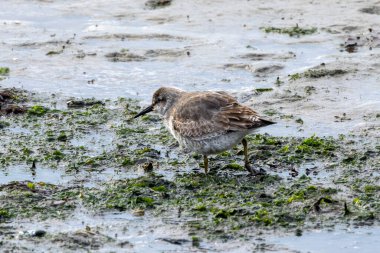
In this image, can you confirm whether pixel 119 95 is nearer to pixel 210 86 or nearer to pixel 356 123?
pixel 210 86

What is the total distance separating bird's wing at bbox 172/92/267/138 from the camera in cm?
1055

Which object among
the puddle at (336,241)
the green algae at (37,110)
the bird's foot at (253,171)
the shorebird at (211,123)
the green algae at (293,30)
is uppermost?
the green algae at (293,30)

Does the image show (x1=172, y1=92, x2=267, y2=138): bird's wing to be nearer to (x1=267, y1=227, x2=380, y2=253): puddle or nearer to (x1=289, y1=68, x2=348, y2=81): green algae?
(x1=267, y1=227, x2=380, y2=253): puddle

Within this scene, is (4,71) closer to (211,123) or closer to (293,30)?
(293,30)

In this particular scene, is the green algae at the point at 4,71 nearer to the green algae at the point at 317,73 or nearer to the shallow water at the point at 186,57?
the shallow water at the point at 186,57

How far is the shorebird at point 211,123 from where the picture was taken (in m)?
10.6

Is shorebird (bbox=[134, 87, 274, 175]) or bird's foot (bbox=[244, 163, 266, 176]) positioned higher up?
shorebird (bbox=[134, 87, 274, 175])

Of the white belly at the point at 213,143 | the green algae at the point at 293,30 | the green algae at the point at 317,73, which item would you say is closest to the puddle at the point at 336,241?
the white belly at the point at 213,143

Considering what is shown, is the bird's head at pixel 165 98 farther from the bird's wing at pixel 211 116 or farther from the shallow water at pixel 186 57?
the shallow water at pixel 186 57

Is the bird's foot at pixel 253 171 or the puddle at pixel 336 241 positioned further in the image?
the bird's foot at pixel 253 171

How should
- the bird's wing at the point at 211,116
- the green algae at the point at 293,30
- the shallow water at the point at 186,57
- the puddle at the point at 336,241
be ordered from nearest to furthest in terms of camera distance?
the puddle at the point at 336,241 → the bird's wing at the point at 211,116 → the shallow water at the point at 186,57 → the green algae at the point at 293,30

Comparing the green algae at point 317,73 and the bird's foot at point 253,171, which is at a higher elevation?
the green algae at point 317,73

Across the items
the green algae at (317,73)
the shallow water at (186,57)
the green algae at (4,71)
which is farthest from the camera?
the green algae at (4,71)

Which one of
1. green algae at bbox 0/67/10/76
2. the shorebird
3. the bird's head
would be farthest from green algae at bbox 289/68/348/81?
green algae at bbox 0/67/10/76
